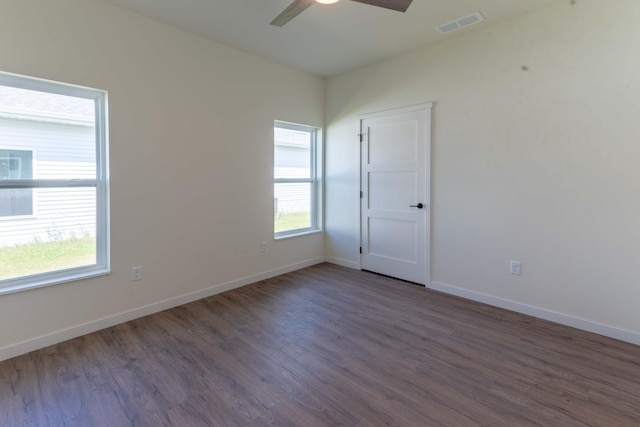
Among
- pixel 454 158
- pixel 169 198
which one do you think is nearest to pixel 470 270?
pixel 454 158

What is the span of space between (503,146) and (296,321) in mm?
2643

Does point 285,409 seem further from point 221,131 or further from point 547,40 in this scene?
point 547,40

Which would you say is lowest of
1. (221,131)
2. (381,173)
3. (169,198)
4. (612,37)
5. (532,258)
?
(532,258)

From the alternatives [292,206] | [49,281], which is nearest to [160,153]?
[49,281]

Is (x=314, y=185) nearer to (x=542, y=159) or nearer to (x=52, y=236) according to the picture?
(x=542, y=159)

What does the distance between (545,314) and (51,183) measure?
4472 millimetres

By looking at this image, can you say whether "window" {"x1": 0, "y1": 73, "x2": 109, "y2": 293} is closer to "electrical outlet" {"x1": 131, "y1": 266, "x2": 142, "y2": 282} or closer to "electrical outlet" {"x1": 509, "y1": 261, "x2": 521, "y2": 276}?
"electrical outlet" {"x1": 131, "y1": 266, "x2": 142, "y2": 282}

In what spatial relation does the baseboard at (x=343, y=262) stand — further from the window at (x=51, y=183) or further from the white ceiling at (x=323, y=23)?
the window at (x=51, y=183)

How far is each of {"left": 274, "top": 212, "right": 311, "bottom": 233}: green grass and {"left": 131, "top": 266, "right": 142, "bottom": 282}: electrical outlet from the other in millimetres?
1761

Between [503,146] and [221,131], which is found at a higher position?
[221,131]

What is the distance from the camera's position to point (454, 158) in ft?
11.3

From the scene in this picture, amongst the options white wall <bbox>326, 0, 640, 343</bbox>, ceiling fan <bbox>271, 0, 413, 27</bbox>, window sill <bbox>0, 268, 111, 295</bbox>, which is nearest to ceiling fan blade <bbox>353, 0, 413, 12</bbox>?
ceiling fan <bbox>271, 0, 413, 27</bbox>

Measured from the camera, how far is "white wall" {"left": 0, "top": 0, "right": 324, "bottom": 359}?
2.41 meters

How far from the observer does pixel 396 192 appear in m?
3.99
